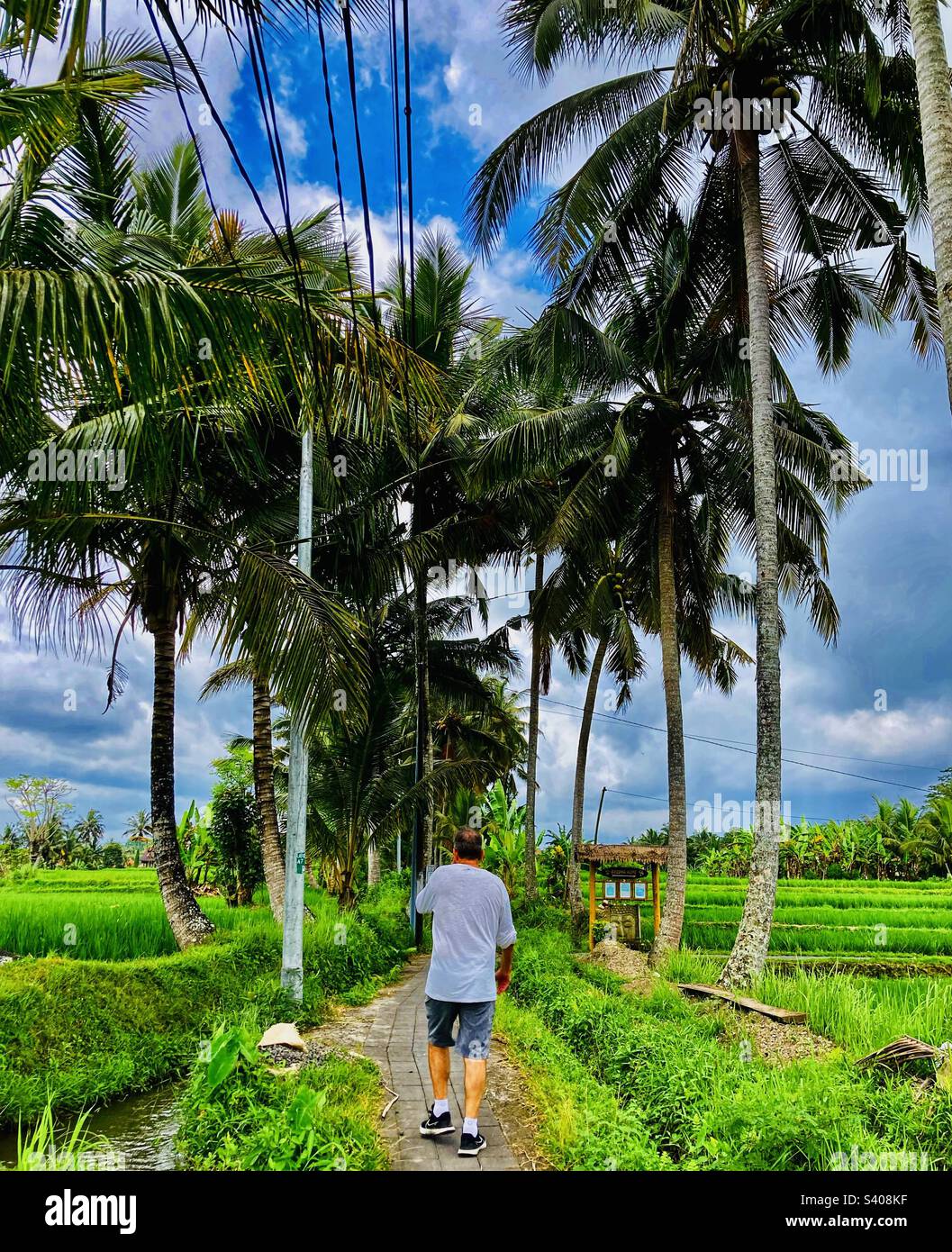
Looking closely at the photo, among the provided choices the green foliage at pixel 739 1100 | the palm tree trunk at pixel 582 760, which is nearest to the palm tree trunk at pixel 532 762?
the palm tree trunk at pixel 582 760

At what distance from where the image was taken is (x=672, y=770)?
15.1 m

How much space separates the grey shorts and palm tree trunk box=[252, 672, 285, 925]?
870 centimetres

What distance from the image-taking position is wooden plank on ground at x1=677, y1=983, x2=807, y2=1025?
7949 mm

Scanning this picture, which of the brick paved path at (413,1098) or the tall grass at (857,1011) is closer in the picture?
the brick paved path at (413,1098)

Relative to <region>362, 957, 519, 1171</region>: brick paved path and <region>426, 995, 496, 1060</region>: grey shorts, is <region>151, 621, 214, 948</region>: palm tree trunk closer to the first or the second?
<region>362, 957, 519, 1171</region>: brick paved path

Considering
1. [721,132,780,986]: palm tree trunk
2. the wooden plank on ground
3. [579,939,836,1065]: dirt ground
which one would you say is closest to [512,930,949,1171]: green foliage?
[579,939,836,1065]: dirt ground

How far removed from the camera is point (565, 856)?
2695cm

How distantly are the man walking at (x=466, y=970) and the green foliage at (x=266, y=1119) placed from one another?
46 centimetres

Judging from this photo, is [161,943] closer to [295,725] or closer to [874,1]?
[295,725]

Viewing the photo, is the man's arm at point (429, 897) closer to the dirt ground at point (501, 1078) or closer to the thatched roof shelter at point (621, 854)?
the dirt ground at point (501, 1078)

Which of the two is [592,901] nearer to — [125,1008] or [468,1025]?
[125,1008]

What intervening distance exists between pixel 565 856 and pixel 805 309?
17.0 m

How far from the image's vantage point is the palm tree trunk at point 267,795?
43.6 ft
